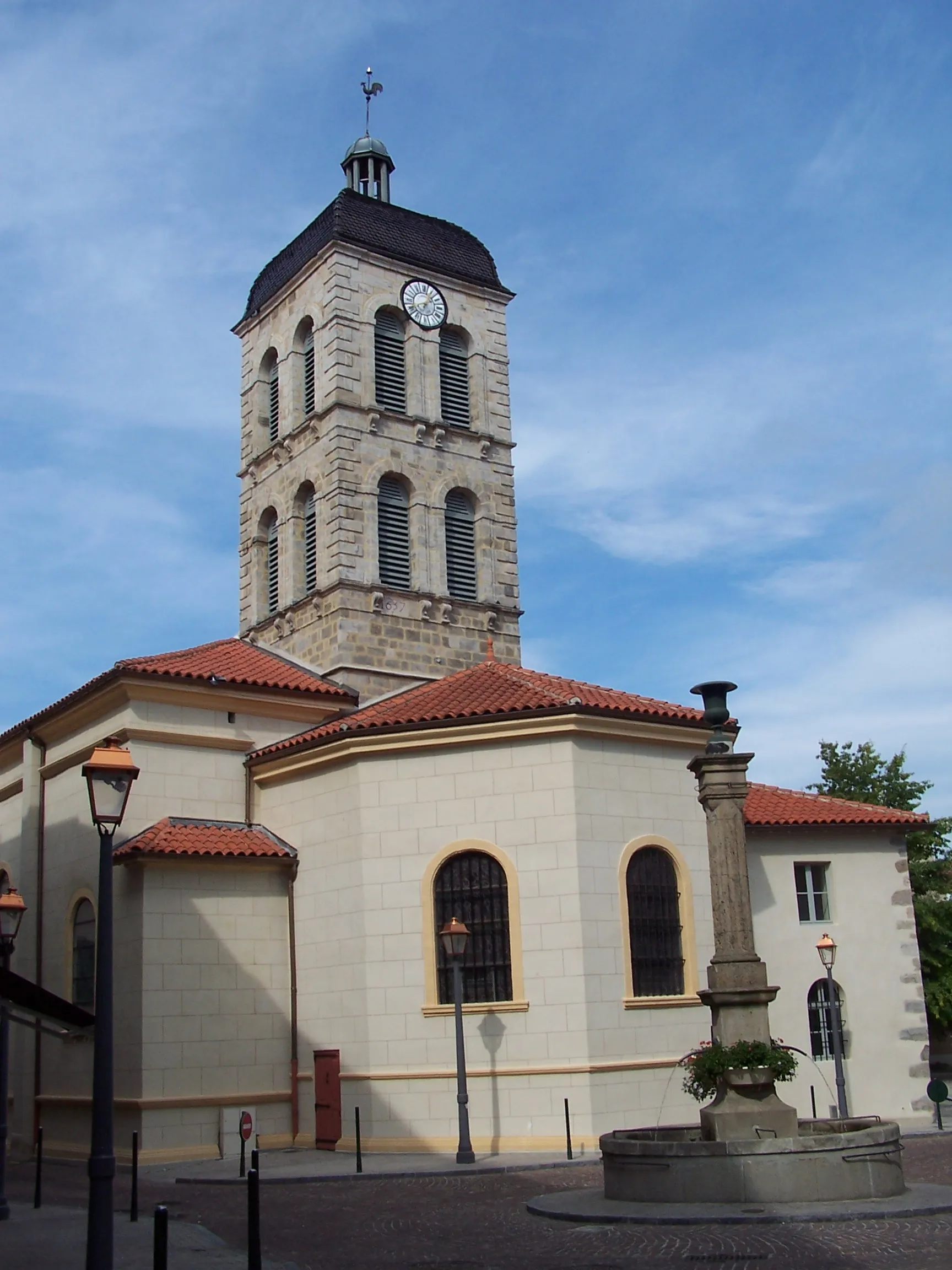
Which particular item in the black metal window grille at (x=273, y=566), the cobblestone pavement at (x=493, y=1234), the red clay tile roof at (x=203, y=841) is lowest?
the cobblestone pavement at (x=493, y=1234)

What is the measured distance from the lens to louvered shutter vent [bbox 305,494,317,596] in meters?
30.6

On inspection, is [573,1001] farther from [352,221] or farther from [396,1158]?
[352,221]

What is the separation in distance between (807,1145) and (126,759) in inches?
309

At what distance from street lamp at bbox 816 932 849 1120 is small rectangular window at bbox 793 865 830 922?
4.10 ft

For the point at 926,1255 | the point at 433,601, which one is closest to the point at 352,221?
the point at 433,601

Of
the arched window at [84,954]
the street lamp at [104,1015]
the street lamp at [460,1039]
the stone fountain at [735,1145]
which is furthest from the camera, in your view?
the arched window at [84,954]

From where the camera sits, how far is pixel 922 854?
37.2 m

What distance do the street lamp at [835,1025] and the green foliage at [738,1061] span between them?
8.98m

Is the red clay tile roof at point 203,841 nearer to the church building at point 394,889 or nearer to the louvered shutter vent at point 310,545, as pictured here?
the church building at point 394,889

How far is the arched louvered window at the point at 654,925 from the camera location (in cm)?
2188

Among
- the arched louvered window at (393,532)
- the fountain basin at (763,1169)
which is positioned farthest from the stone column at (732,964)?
the arched louvered window at (393,532)

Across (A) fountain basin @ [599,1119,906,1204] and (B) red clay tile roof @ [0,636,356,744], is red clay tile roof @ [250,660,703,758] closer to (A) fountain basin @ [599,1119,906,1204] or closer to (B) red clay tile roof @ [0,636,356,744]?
(B) red clay tile roof @ [0,636,356,744]

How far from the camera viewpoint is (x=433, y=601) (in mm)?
29953

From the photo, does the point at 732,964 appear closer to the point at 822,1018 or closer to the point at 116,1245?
the point at 116,1245
